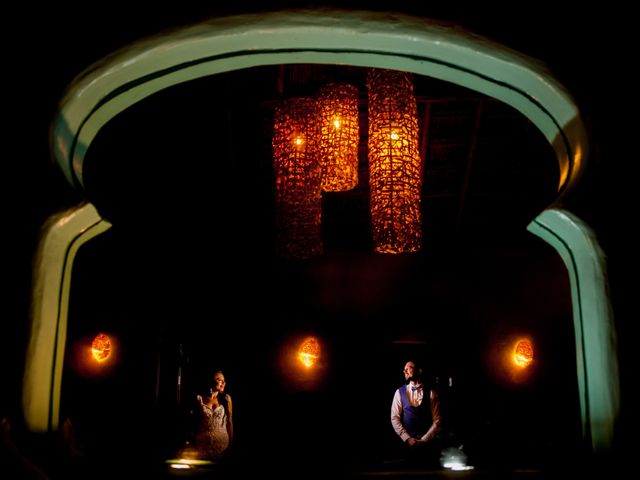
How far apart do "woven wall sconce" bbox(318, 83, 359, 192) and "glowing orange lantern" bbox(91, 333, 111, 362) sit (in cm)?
501

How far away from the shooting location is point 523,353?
945cm

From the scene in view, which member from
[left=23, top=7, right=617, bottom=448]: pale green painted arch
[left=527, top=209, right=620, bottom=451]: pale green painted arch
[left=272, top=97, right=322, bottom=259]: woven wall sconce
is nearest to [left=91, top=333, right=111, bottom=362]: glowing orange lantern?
[left=272, top=97, right=322, bottom=259]: woven wall sconce

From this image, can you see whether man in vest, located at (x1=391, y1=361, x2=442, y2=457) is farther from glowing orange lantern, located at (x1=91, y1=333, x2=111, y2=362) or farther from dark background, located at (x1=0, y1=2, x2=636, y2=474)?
Result: dark background, located at (x1=0, y1=2, x2=636, y2=474)

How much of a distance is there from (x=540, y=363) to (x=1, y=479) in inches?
355

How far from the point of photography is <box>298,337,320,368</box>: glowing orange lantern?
972 centimetres

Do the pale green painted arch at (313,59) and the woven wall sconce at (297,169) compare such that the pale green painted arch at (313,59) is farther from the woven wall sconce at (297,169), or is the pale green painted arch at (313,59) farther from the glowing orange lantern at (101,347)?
the glowing orange lantern at (101,347)

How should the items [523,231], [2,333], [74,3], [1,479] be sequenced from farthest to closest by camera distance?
[523,231] < [74,3] < [2,333] < [1,479]

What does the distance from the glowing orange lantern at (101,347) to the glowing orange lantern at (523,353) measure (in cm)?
650

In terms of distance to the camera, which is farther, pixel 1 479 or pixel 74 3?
pixel 74 3

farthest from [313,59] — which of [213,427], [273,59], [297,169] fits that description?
[213,427]

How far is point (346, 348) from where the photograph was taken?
32.0 ft

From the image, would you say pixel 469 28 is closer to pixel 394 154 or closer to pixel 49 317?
pixel 49 317

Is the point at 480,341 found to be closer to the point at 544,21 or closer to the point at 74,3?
the point at 544,21

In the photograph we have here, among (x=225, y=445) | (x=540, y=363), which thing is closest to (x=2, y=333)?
(x=225, y=445)
